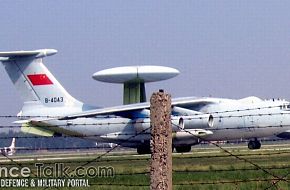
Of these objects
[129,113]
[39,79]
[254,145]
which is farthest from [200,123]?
[39,79]

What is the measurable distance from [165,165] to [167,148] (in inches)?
6.6

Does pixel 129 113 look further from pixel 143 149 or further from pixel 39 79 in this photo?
pixel 39 79

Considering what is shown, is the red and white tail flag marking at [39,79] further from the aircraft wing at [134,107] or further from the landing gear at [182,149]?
the landing gear at [182,149]

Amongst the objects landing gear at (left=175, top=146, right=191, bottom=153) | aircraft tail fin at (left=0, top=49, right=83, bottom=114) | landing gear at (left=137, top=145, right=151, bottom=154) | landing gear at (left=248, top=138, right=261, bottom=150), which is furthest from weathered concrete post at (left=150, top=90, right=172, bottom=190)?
aircraft tail fin at (left=0, top=49, right=83, bottom=114)

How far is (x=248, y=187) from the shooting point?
13.0 meters

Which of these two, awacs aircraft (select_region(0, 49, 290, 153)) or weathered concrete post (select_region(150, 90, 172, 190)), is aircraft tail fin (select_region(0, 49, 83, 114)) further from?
weathered concrete post (select_region(150, 90, 172, 190))

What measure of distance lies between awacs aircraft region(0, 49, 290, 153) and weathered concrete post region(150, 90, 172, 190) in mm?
23345

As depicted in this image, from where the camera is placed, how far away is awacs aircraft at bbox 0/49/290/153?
116 feet

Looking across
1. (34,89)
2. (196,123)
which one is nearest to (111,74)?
(34,89)

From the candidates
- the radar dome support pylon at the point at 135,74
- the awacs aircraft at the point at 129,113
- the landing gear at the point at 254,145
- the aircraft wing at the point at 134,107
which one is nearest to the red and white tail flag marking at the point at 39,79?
the awacs aircraft at the point at 129,113

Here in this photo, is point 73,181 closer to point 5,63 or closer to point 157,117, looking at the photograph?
point 157,117

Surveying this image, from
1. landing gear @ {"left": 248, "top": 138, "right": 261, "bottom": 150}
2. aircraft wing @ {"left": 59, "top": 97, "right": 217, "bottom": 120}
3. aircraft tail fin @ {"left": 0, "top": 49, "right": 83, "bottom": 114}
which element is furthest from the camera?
aircraft tail fin @ {"left": 0, "top": 49, "right": 83, "bottom": 114}

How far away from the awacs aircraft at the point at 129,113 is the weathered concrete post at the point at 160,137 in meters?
23.3

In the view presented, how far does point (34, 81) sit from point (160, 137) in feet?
120
